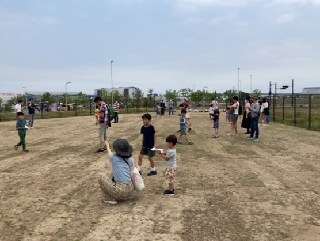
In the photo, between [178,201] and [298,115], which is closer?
[178,201]

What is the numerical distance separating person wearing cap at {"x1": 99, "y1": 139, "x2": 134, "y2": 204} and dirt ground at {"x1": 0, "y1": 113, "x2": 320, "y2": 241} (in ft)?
0.57

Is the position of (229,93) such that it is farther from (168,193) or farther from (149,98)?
(168,193)

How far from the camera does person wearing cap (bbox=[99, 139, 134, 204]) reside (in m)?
5.09

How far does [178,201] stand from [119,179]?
106 cm

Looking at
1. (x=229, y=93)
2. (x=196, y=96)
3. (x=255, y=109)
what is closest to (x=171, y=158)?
(x=255, y=109)

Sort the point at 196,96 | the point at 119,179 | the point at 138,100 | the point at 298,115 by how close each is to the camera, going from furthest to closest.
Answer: the point at 196,96, the point at 138,100, the point at 298,115, the point at 119,179

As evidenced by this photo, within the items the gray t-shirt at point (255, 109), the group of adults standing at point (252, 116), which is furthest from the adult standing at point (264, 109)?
the gray t-shirt at point (255, 109)

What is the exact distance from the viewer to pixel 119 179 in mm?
5164

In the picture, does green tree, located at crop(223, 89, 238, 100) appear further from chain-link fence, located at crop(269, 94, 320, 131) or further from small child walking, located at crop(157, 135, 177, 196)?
small child walking, located at crop(157, 135, 177, 196)

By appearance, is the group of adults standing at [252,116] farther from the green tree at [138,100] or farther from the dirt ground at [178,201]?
the green tree at [138,100]

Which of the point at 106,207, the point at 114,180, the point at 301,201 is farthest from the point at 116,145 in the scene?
the point at 301,201

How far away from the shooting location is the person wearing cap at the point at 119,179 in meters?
5.09

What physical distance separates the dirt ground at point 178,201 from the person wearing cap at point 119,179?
0.18m

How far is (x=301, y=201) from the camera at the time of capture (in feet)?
17.1
